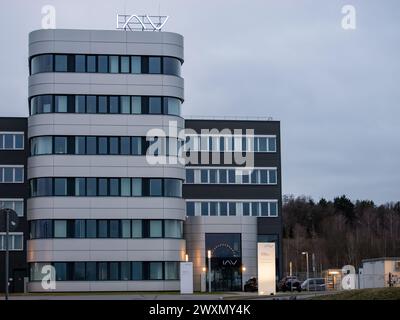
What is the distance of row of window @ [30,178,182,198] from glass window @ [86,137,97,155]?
257 centimetres

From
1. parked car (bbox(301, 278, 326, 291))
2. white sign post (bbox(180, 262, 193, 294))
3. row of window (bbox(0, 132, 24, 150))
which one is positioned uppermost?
row of window (bbox(0, 132, 24, 150))

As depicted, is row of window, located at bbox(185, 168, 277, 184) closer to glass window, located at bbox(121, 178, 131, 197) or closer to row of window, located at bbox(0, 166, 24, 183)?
glass window, located at bbox(121, 178, 131, 197)

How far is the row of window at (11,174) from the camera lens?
83812mm

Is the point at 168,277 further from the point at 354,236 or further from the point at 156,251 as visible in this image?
the point at 354,236

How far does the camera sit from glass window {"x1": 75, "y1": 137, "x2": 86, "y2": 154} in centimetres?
7539

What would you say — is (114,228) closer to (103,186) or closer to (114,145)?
(103,186)

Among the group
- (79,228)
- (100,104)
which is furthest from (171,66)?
(79,228)

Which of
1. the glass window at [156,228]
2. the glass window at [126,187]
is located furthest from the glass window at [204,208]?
the glass window at [126,187]

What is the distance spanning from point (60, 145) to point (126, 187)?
716 centimetres

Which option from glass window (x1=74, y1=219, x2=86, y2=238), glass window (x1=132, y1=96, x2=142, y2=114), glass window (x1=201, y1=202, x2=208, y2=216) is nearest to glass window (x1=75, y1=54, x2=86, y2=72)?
glass window (x1=132, y1=96, x2=142, y2=114)

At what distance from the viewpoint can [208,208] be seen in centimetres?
9338

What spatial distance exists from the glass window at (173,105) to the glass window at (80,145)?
843cm
